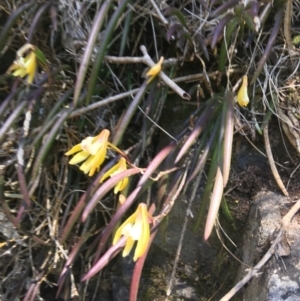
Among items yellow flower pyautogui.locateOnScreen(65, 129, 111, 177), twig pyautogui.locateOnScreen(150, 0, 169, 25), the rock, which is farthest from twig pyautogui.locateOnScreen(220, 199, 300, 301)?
twig pyautogui.locateOnScreen(150, 0, 169, 25)

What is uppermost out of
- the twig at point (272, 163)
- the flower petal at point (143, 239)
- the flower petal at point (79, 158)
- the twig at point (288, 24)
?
the twig at point (288, 24)

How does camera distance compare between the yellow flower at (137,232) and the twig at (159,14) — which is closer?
the yellow flower at (137,232)

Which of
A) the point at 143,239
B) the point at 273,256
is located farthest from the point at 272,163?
the point at 143,239

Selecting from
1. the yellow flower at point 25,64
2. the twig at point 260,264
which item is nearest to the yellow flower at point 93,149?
the yellow flower at point 25,64

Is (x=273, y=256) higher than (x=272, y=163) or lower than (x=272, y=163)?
lower

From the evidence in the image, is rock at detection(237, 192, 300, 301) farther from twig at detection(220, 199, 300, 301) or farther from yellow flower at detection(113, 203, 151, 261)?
yellow flower at detection(113, 203, 151, 261)

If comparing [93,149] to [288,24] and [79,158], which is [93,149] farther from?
[288,24]

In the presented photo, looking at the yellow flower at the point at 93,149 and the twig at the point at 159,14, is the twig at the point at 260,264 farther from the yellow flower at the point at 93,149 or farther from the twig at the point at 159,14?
the twig at the point at 159,14

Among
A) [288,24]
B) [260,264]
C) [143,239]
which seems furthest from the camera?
[288,24]

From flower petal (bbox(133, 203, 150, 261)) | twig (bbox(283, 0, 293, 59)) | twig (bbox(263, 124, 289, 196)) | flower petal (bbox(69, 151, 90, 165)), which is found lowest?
flower petal (bbox(133, 203, 150, 261))

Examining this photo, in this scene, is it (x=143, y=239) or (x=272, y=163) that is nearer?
(x=143, y=239)

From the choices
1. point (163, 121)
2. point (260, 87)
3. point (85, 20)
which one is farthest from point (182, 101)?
point (85, 20)
